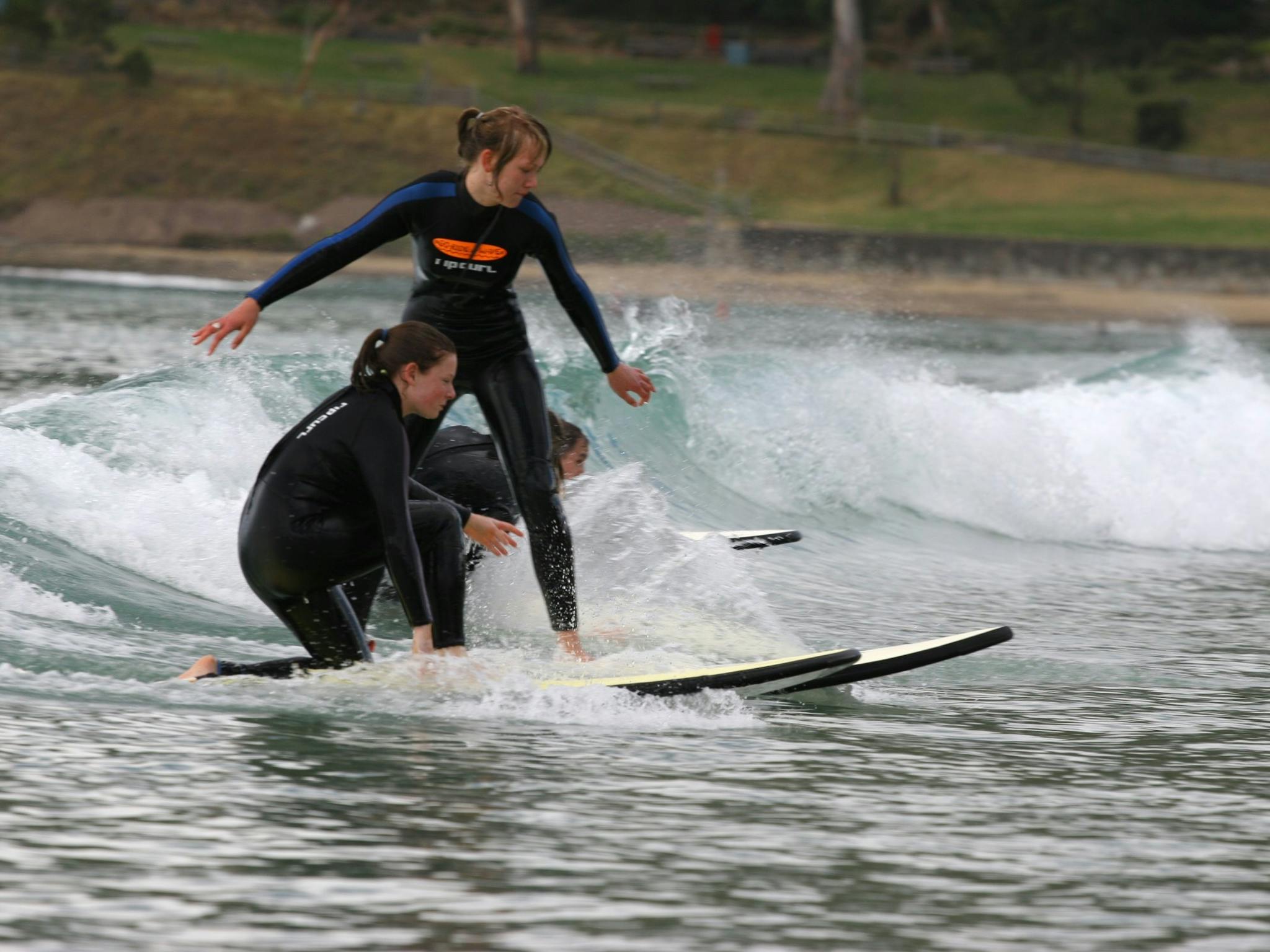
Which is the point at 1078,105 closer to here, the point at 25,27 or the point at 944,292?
the point at 944,292

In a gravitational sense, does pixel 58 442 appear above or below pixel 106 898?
above

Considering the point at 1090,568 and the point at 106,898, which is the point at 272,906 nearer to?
the point at 106,898

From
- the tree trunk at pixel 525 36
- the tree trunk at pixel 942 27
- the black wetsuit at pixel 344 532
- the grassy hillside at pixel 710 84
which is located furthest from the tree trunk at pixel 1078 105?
the black wetsuit at pixel 344 532

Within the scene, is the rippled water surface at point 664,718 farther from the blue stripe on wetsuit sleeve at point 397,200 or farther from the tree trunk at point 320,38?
the tree trunk at point 320,38

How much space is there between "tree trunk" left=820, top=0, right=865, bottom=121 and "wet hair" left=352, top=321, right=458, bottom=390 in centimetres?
4565

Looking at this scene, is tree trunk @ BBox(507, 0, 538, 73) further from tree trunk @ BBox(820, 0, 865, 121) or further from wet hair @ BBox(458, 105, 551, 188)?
wet hair @ BBox(458, 105, 551, 188)

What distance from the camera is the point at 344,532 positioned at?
Result: 19.0 ft

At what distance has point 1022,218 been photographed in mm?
42688

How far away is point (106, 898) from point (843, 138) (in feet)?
151

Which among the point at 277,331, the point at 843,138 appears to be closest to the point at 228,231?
the point at 843,138

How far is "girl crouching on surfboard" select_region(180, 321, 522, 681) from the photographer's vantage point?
560cm

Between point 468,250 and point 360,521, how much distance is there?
1.12 meters

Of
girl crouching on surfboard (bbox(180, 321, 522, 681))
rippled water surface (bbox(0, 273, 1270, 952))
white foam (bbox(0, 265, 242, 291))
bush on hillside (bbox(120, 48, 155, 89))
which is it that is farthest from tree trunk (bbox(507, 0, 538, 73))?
girl crouching on surfboard (bbox(180, 321, 522, 681))

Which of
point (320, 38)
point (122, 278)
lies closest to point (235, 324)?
point (122, 278)
